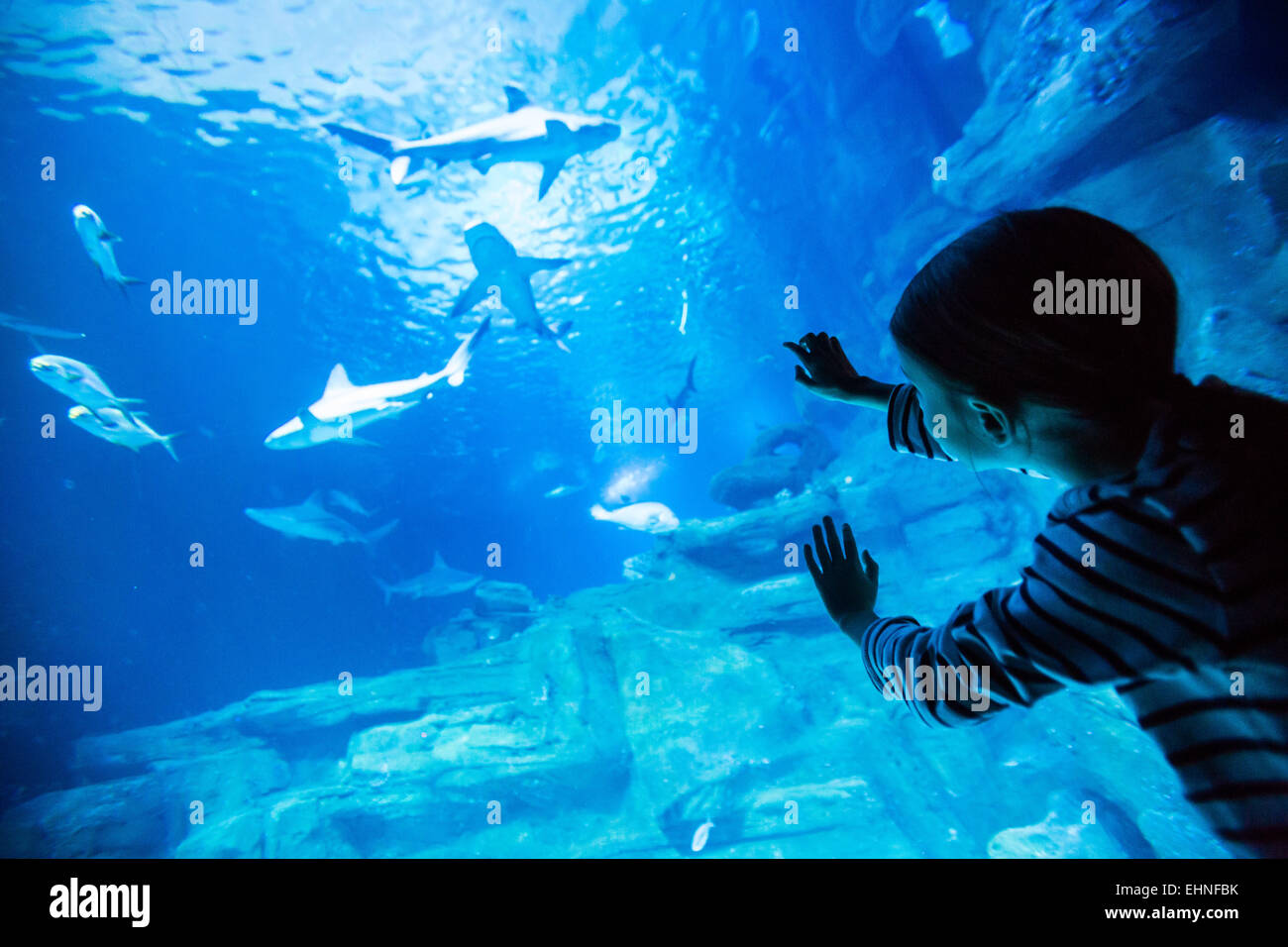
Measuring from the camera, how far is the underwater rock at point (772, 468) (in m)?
15.0

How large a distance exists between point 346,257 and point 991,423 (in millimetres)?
18844

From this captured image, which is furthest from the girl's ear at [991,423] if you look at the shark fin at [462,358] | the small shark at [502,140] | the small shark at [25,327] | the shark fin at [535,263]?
the small shark at [25,327]

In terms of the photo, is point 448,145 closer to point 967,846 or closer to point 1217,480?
point 1217,480

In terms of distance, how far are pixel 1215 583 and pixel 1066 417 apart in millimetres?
335

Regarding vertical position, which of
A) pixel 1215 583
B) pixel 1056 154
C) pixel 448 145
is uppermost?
pixel 448 145

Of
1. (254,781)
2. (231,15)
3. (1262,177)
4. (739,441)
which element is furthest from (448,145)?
(739,441)

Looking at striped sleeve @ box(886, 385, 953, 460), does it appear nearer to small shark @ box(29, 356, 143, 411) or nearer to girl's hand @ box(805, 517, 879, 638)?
girl's hand @ box(805, 517, 879, 638)

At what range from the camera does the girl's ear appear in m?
1.04

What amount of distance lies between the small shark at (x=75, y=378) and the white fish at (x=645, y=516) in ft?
28.8

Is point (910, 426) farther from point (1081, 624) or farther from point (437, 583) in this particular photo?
point (437, 583)

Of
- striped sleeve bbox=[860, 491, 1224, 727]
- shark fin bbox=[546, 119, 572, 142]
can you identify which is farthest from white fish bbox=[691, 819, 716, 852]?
shark fin bbox=[546, 119, 572, 142]

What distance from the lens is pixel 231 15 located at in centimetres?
957

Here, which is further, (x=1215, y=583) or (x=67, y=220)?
(x=67, y=220)

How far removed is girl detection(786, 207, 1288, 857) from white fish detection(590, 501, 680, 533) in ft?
37.7
